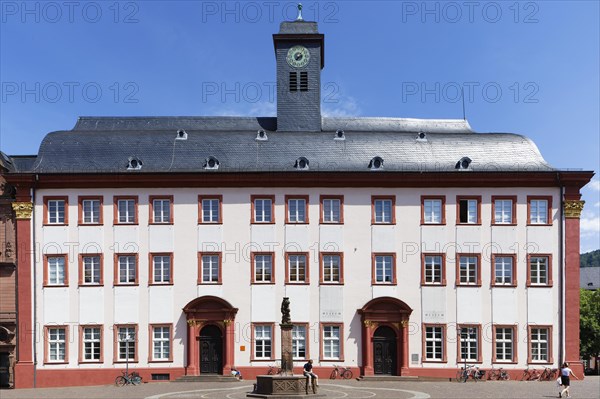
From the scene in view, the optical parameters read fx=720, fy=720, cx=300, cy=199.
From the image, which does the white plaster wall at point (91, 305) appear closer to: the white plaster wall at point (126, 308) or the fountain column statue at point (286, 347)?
the white plaster wall at point (126, 308)

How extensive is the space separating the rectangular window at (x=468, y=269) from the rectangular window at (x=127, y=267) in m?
19.0

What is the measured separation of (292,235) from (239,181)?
4.46 meters

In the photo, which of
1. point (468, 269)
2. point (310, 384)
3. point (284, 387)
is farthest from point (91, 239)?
point (468, 269)

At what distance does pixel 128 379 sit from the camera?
132ft

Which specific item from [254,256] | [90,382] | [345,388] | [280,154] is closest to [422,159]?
[280,154]

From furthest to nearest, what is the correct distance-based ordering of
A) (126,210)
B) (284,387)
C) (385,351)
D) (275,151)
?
(275,151), (126,210), (385,351), (284,387)

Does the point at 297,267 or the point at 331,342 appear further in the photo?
the point at 297,267

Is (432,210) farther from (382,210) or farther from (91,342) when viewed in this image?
(91,342)

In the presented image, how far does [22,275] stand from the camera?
41750 millimetres

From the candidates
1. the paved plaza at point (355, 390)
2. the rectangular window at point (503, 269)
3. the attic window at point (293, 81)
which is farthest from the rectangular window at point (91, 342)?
the rectangular window at point (503, 269)

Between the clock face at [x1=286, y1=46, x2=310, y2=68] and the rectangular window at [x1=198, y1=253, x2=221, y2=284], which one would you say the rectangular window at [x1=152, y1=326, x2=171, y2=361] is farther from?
the clock face at [x1=286, y1=46, x2=310, y2=68]

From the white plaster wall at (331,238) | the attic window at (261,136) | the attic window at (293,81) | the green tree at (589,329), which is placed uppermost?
the attic window at (293,81)

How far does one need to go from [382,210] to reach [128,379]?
17.4 meters

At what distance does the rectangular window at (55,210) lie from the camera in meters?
42.2
